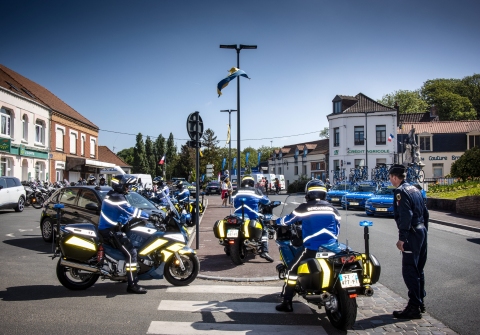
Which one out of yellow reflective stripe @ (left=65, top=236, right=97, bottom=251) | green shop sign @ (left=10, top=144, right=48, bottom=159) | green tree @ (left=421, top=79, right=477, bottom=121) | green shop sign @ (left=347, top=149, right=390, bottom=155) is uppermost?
green tree @ (left=421, top=79, right=477, bottom=121)

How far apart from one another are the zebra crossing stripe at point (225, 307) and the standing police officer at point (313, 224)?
55cm

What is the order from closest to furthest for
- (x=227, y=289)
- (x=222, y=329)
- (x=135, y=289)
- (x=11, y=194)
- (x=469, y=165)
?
(x=222, y=329) → (x=135, y=289) → (x=227, y=289) → (x=11, y=194) → (x=469, y=165)

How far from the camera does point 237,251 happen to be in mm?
8570

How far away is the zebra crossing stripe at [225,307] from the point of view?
226 inches

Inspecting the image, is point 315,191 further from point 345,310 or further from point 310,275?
point 345,310

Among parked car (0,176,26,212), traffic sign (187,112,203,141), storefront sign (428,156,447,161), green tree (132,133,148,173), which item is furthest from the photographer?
green tree (132,133,148,173)

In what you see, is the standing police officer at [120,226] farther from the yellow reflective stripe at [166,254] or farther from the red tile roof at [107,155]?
the red tile roof at [107,155]

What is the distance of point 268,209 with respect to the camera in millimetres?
9484

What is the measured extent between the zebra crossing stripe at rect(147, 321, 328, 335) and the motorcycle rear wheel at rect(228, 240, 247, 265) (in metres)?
3.34

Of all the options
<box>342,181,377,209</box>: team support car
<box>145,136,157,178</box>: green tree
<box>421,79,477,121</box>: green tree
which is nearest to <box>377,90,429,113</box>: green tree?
<box>421,79,477,121</box>: green tree

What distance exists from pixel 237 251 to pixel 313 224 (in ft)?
11.7

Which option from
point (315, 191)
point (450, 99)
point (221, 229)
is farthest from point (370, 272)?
point (450, 99)

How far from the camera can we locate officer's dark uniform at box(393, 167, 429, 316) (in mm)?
5352

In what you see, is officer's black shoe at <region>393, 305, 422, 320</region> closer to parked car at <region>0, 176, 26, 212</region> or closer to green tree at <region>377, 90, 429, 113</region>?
parked car at <region>0, 176, 26, 212</region>
